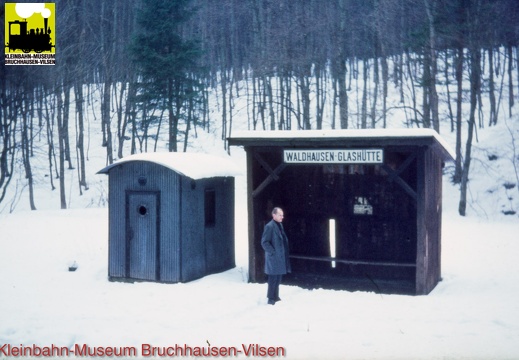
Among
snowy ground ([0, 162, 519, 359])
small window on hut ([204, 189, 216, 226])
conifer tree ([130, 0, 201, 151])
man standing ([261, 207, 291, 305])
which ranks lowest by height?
snowy ground ([0, 162, 519, 359])

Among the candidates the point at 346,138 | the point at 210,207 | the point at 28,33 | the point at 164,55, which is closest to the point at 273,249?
the point at 346,138

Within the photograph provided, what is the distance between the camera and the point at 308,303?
10312 millimetres

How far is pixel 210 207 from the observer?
1306cm

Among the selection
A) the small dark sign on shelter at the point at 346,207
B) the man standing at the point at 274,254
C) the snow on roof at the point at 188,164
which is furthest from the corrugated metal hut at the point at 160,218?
the man standing at the point at 274,254

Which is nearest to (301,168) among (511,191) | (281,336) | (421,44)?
(281,336)

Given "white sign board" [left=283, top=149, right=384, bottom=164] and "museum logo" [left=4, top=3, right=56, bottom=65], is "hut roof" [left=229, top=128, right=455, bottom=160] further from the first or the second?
"museum logo" [left=4, top=3, right=56, bottom=65]

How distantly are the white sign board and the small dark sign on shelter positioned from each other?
0.02 meters

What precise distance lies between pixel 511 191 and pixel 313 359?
2152cm

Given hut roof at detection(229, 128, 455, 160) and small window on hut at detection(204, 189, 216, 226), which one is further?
small window on hut at detection(204, 189, 216, 226)

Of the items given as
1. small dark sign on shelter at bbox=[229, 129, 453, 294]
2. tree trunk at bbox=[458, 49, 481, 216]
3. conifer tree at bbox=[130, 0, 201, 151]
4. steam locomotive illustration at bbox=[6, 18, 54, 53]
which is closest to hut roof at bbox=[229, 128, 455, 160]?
small dark sign on shelter at bbox=[229, 129, 453, 294]

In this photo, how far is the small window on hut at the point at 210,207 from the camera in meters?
12.9

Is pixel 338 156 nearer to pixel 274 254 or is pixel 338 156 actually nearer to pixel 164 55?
pixel 274 254

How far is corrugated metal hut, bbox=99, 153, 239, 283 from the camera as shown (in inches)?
466

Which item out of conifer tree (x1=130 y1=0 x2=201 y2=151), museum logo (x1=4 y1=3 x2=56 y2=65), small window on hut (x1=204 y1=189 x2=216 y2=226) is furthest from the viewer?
conifer tree (x1=130 y1=0 x2=201 y2=151)
